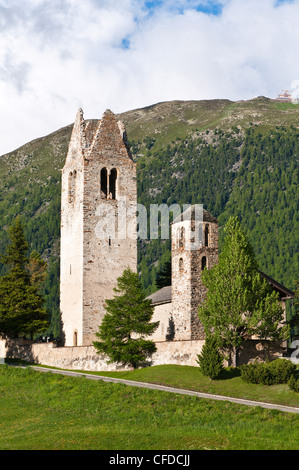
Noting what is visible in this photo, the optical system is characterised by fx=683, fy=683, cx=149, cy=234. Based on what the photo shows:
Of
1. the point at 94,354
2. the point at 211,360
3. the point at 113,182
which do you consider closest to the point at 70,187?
the point at 113,182

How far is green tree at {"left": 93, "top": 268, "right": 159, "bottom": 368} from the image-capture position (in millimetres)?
44188

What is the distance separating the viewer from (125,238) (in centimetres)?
5394

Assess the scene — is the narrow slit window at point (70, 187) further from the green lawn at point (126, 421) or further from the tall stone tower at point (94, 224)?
the green lawn at point (126, 421)

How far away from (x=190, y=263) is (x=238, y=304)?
20.9 feet

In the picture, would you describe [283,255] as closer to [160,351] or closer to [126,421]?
[160,351]

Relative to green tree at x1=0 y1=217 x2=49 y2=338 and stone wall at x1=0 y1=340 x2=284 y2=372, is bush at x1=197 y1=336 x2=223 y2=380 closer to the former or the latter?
stone wall at x1=0 y1=340 x2=284 y2=372

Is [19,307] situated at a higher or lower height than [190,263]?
lower

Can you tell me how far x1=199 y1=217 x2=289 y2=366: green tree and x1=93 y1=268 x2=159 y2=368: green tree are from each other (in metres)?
4.27

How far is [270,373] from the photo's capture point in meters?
36.1

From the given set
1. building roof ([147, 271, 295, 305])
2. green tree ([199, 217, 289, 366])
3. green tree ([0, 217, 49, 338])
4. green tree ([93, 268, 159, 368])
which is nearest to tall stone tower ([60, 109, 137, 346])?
green tree ([0, 217, 49, 338])

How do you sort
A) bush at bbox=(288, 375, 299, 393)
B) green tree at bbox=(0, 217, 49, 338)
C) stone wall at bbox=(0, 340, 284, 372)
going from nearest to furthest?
bush at bbox=(288, 375, 299, 393), stone wall at bbox=(0, 340, 284, 372), green tree at bbox=(0, 217, 49, 338)

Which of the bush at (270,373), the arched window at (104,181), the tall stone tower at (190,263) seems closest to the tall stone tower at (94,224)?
the arched window at (104,181)

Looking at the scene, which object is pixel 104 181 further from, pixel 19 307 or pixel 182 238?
pixel 19 307
